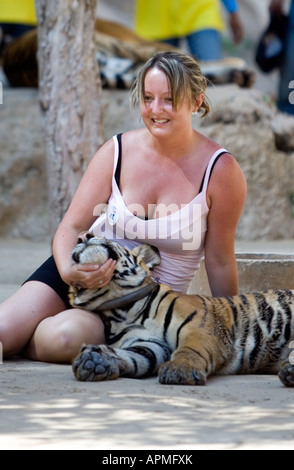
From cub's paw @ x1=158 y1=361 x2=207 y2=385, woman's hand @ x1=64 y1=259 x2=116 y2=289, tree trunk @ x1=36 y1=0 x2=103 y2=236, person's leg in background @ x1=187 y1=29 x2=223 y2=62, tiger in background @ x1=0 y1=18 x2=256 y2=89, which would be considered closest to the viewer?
cub's paw @ x1=158 y1=361 x2=207 y2=385

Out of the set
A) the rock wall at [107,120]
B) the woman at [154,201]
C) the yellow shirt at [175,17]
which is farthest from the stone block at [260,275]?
the yellow shirt at [175,17]

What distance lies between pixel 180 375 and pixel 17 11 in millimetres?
7018

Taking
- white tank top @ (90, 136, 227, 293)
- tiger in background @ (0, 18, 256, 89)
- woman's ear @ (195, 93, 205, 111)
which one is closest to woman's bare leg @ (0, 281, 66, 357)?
white tank top @ (90, 136, 227, 293)

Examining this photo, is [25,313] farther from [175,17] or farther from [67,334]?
[175,17]

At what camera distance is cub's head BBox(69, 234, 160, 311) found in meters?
3.89

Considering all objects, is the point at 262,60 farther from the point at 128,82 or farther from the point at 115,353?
the point at 115,353

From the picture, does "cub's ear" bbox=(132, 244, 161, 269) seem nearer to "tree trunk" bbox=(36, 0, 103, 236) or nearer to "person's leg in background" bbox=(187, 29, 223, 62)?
"tree trunk" bbox=(36, 0, 103, 236)

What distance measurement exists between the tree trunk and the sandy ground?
2.63 metres

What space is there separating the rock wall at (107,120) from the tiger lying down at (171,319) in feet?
14.3

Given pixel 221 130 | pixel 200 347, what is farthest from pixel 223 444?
pixel 221 130

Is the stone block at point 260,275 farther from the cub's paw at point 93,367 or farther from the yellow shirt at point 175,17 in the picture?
the yellow shirt at point 175,17

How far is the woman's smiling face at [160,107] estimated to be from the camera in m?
4.03

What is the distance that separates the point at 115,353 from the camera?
12.2 feet
